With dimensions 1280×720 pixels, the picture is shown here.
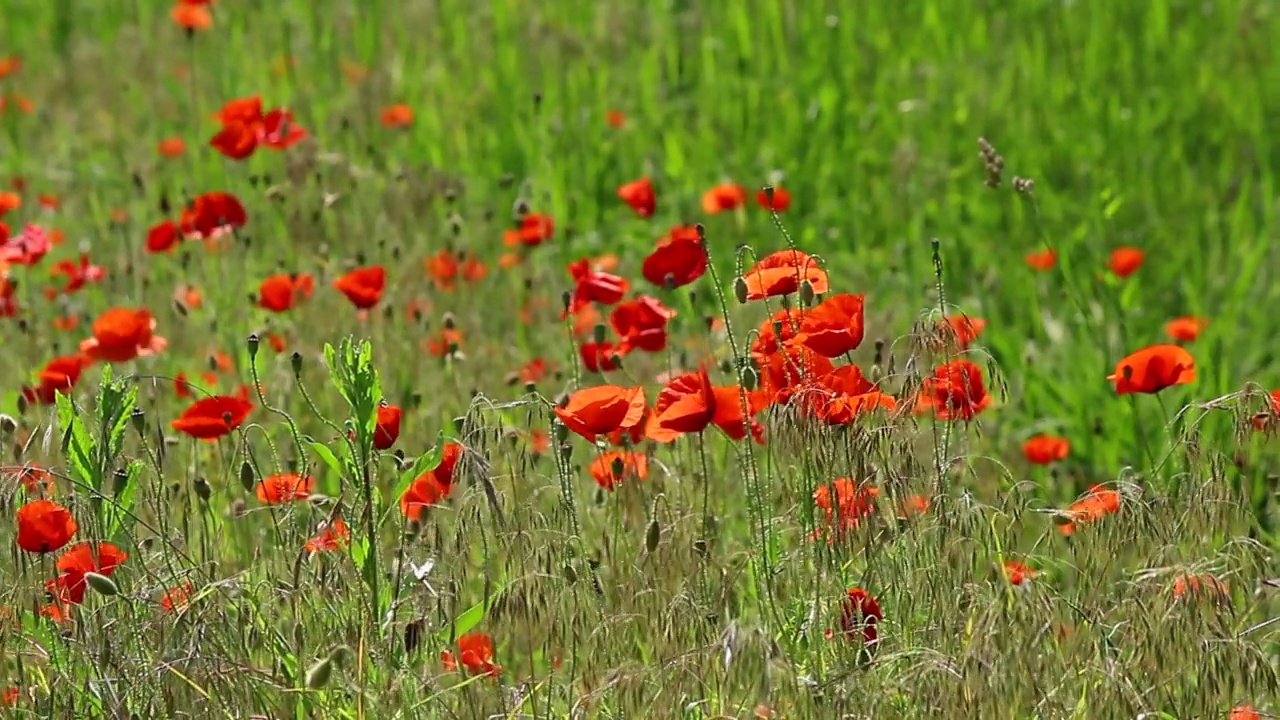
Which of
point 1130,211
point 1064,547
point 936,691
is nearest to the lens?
point 936,691

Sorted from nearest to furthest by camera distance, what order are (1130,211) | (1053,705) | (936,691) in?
1. (936,691)
2. (1053,705)
3. (1130,211)

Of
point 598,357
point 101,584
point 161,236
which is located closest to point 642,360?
point 598,357

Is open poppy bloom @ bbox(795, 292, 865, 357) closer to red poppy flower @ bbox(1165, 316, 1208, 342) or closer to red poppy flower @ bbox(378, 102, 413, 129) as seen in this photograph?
red poppy flower @ bbox(1165, 316, 1208, 342)

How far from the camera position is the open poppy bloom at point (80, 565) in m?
2.16

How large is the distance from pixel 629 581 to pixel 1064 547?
1261 millimetres

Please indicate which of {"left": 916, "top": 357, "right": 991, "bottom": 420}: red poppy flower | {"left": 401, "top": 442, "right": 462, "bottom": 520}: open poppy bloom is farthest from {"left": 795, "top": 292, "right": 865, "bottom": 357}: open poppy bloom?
{"left": 401, "top": 442, "right": 462, "bottom": 520}: open poppy bloom

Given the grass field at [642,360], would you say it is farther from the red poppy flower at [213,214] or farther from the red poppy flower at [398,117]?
the red poppy flower at [398,117]

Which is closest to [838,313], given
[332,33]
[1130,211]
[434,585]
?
[434,585]

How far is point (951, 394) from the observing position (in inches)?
85.3

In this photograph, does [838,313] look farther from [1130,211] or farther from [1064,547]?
[1130,211]

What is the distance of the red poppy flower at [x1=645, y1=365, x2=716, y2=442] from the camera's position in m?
2.19

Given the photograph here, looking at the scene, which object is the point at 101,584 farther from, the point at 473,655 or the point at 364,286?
the point at 364,286

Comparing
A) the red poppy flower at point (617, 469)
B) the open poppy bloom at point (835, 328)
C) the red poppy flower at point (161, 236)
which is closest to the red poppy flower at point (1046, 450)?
the red poppy flower at point (617, 469)

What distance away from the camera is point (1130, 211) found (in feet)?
15.0
